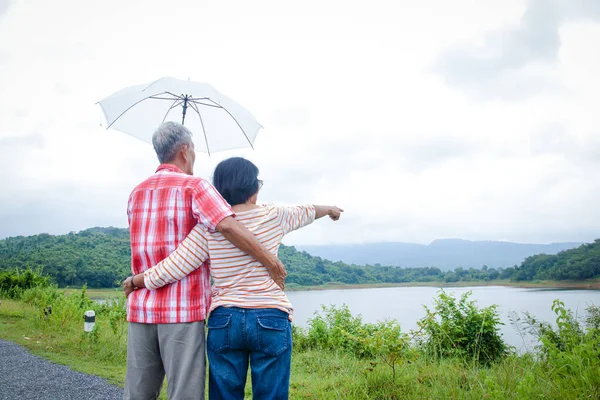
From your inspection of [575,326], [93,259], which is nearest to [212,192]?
[575,326]

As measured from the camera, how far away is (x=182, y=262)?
1.97m

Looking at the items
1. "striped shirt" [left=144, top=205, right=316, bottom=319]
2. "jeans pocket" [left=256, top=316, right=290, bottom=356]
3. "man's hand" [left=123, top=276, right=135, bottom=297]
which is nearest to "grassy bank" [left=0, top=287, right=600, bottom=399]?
"jeans pocket" [left=256, top=316, right=290, bottom=356]

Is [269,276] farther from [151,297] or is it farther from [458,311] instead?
[458,311]

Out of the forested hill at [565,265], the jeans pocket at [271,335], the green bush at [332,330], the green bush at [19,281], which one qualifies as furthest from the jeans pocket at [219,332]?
the green bush at [19,281]

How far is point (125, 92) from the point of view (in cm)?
369

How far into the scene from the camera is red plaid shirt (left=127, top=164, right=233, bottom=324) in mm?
1981

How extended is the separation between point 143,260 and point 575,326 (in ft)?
12.7

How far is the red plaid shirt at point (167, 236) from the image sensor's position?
198 cm

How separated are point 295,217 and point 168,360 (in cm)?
85

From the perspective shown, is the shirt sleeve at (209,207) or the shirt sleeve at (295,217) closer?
the shirt sleeve at (209,207)

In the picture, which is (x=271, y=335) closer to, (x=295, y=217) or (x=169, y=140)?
(x=295, y=217)

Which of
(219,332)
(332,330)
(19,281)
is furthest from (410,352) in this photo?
(19,281)

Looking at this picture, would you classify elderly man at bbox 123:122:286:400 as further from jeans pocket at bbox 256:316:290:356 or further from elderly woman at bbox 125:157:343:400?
jeans pocket at bbox 256:316:290:356

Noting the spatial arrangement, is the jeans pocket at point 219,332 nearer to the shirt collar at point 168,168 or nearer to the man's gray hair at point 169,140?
the shirt collar at point 168,168
